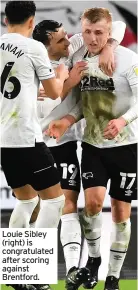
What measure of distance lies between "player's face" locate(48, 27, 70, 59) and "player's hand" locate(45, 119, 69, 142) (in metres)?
0.45

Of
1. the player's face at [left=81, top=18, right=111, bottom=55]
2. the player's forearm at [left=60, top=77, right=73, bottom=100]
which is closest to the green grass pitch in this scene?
the player's forearm at [left=60, top=77, right=73, bottom=100]

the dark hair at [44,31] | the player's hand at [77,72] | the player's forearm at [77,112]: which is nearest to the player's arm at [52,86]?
the player's hand at [77,72]

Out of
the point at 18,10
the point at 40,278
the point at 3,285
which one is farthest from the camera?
the point at 3,285

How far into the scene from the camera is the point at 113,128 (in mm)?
5527

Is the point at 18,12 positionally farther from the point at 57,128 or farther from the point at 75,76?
the point at 57,128

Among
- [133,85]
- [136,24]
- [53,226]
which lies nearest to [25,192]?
[53,226]

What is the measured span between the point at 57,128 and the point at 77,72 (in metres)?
0.37

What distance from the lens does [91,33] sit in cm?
575

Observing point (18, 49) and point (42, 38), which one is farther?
point (42, 38)

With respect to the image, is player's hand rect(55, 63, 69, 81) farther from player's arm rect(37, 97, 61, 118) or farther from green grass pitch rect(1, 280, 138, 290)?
green grass pitch rect(1, 280, 138, 290)

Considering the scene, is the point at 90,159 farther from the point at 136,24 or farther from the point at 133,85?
the point at 136,24

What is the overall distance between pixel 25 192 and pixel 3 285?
1.07 metres

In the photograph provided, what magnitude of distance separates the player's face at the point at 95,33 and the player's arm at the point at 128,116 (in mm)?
250

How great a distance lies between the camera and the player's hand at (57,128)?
228 inches
